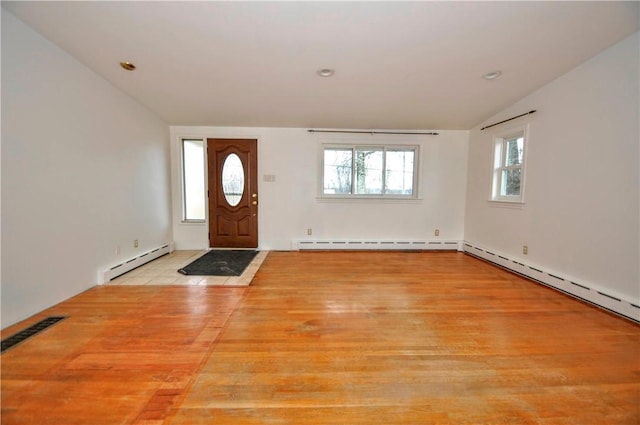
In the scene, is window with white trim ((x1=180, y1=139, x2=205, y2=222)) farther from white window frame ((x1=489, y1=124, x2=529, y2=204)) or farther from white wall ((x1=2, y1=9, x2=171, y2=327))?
white window frame ((x1=489, y1=124, x2=529, y2=204))

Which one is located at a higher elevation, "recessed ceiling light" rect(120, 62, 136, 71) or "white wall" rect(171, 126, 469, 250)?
"recessed ceiling light" rect(120, 62, 136, 71)

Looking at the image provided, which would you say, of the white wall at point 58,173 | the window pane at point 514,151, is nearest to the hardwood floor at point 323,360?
the white wall at point 58,173

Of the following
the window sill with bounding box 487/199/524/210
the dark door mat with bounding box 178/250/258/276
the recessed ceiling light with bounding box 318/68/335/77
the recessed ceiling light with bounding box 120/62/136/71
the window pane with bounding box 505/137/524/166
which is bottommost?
the dark door mat with bounding box 178/250/258/276

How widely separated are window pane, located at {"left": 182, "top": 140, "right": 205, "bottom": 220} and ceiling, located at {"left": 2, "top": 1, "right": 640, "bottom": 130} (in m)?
0.96

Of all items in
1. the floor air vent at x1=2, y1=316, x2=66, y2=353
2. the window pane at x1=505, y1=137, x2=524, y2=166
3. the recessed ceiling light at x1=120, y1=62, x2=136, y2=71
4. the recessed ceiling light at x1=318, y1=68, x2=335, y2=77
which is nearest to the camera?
the floor air vent at x1=2, y1=316, x2=66, y2=353

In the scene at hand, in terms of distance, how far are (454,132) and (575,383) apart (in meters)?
4.20

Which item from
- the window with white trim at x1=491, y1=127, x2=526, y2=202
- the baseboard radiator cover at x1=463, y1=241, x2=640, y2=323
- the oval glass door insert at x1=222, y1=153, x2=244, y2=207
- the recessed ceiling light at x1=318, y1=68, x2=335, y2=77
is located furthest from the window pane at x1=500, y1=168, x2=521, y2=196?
the oval glass door insert at x1=222, y1=153, x2=244, y2=207

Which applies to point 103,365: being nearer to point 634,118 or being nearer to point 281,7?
point 281,7

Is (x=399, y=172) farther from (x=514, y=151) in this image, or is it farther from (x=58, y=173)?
(x=58, y=173)

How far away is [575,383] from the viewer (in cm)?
145

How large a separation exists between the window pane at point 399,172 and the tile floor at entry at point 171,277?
2854 millimetres

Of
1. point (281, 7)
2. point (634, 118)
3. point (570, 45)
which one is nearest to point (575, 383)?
point (634, 118)

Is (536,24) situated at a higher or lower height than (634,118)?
higher

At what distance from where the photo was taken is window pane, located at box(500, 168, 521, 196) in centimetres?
364
